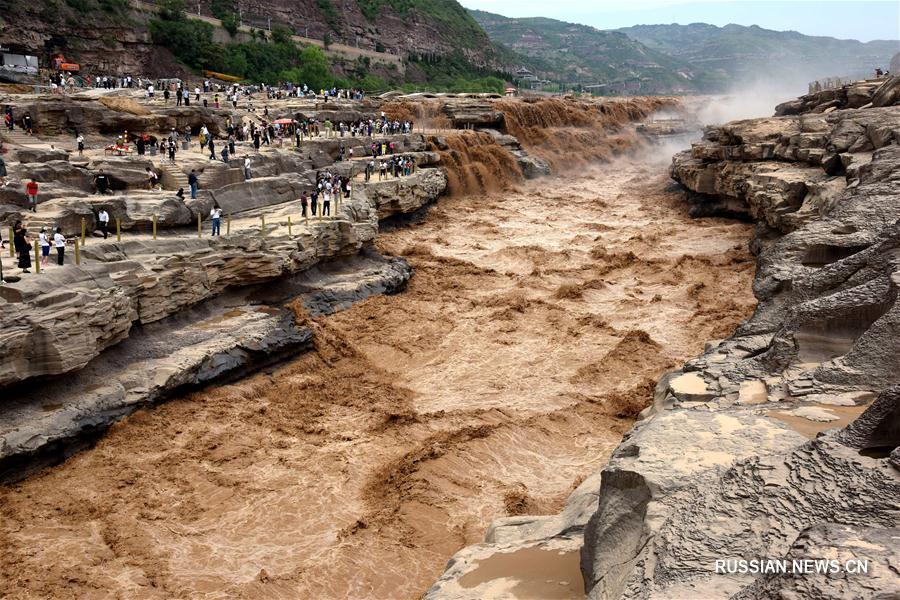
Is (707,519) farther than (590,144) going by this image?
No

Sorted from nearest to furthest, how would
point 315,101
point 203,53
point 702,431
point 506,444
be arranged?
1. point 702,431
2. point 506,444
3. point 315,101
4. point 203,53

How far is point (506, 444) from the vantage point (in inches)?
618

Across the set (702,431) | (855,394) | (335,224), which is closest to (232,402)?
(335,224)

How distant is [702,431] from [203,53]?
61672mm

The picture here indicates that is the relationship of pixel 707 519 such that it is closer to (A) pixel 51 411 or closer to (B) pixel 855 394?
(B) pixel 855 394

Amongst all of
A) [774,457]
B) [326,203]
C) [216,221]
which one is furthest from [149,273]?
[774,457]

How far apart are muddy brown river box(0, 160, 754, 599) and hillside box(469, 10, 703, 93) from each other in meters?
117

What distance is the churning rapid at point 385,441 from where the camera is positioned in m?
12.0

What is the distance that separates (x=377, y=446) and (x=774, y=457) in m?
10.3

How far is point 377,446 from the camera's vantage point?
15648 mm

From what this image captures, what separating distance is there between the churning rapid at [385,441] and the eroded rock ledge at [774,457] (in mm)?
3956

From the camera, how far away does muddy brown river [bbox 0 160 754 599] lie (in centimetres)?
1191

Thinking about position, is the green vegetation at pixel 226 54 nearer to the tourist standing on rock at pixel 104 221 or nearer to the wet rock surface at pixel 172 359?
the wet rock surface at pixel 172 359

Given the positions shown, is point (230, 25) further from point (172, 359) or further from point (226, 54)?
point (172, 359)
